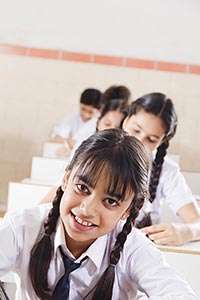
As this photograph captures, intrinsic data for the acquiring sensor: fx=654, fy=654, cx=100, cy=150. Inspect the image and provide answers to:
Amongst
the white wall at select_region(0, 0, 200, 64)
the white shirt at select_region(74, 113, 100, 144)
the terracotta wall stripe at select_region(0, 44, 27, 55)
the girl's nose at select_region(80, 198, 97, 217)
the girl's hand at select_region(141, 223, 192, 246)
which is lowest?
the white shirt at select_region(74, 113, 100, 144)

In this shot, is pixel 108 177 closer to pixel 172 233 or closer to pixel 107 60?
pixel 172 233

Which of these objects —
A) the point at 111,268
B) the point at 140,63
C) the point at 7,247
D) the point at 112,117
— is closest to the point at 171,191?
the point at 112,117

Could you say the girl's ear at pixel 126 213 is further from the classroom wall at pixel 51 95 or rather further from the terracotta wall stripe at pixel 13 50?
the terracotta wall stripe at pixel 13 50

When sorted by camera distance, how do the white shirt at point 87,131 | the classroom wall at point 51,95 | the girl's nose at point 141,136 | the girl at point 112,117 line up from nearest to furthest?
the girl's nose at point 141,136 → the girl at point 112,117 → the white shirt at point 87,131 → the classroom wall at point 51,95

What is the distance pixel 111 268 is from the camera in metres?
1.45

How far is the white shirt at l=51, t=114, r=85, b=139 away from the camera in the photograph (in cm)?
526

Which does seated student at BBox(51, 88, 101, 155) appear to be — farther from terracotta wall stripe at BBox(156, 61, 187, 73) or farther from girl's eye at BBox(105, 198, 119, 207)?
girl's eye at BBox(105, 198, 119, 207)

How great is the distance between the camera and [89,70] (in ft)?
17.9

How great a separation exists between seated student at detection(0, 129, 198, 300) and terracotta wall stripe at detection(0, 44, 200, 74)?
3998 mm

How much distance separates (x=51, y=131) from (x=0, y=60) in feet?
2.47

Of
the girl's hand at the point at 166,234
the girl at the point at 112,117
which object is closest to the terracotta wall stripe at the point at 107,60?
the girl at the point at 112,117

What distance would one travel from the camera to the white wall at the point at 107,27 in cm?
530

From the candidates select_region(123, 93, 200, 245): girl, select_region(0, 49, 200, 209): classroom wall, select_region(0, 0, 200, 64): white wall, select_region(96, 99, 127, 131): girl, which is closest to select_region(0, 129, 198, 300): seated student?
select_region(123, 93, 200, 245): girl

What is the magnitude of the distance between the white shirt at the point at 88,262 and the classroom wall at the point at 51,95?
3.83 meters
